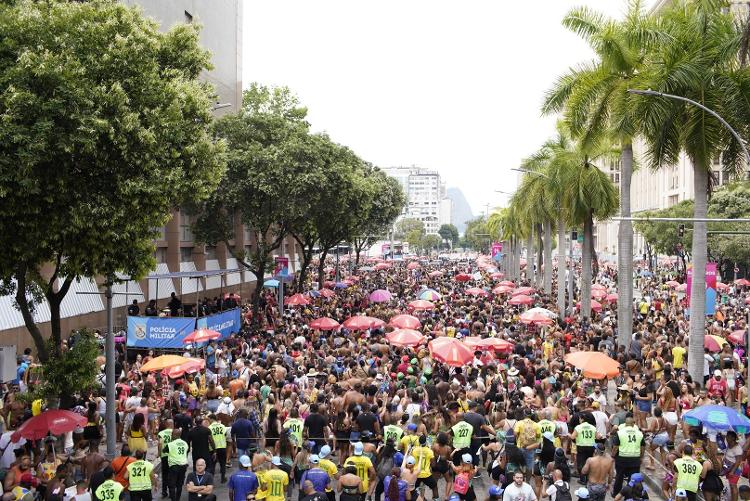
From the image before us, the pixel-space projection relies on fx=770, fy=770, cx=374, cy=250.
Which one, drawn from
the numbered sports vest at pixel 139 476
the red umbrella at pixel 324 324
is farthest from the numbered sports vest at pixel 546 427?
the red umbrella at pixel 324 324

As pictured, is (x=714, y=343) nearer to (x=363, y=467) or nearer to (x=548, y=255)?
(x=363, y=467)

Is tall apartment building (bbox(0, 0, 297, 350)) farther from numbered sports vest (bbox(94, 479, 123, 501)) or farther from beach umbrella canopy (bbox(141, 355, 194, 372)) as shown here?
numbered sports vest (bbox(94, 479, 123, 501))

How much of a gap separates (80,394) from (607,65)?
18.4 metres

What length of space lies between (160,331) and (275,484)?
11.9 m

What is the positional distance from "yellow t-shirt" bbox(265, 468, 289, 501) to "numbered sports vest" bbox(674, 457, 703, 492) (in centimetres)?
587

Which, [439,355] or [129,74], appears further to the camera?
[439,355]

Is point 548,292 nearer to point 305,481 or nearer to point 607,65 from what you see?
point 607,65

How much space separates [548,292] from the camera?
154 feet

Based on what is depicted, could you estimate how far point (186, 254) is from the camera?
3897cm

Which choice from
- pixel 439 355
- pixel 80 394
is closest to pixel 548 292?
pixel 439 355

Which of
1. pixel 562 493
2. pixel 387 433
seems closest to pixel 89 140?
pixel 387 433

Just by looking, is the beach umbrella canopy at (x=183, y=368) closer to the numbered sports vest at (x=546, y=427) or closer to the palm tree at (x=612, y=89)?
the numbered sports vest at (x=546, y=427)

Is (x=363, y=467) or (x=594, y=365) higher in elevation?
(x=594, y=365)

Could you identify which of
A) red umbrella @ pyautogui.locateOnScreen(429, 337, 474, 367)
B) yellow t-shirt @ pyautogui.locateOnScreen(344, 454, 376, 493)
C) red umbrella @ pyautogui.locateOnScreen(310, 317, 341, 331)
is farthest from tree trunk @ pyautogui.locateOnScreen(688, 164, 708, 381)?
yellow t-shirt @ pyautogui.locateOnScreen(344, 454, 376, 493)
